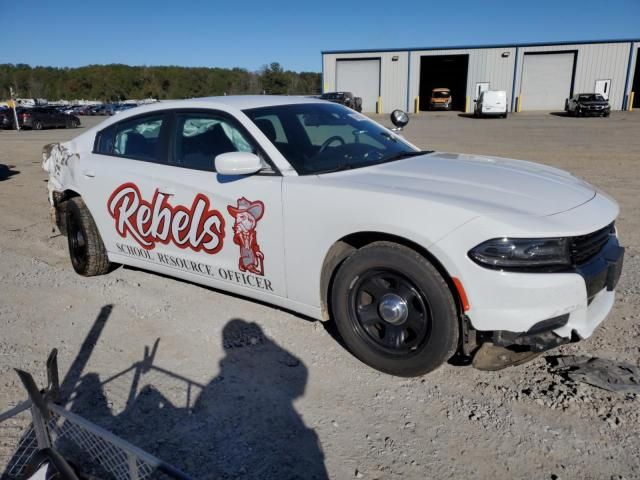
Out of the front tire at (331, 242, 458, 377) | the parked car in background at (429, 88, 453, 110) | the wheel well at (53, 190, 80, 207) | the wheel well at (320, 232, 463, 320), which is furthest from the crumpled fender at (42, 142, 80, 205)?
the parked car in background at (429, 88, 453, 110)

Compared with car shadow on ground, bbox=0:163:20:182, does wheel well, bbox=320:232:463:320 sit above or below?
above

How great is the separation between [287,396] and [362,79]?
4517 cm

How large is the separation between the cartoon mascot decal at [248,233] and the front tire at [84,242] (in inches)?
70.2

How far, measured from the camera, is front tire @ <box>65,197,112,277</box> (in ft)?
15.1

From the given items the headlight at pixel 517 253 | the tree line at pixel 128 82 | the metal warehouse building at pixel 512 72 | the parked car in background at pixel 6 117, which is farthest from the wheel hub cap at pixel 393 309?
the tree line at pixel 128 82

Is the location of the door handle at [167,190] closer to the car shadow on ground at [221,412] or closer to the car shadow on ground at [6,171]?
the car shadow on ground at [221,412]

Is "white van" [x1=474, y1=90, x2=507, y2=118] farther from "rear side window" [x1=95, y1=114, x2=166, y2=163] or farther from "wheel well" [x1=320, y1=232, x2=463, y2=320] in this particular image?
"wheel well" [x1=320, y1=232, x2=463, y2=320]

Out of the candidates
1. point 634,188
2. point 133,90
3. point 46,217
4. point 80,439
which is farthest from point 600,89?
point 133,90

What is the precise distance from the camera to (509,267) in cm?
260

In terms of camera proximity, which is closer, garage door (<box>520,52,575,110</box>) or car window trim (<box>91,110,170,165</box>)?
car window trim (<box>91,110,170,165</box>)

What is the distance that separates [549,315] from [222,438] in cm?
172

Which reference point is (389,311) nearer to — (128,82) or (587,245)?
(587,245)

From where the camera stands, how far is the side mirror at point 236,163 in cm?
319

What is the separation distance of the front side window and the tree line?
308 feet
